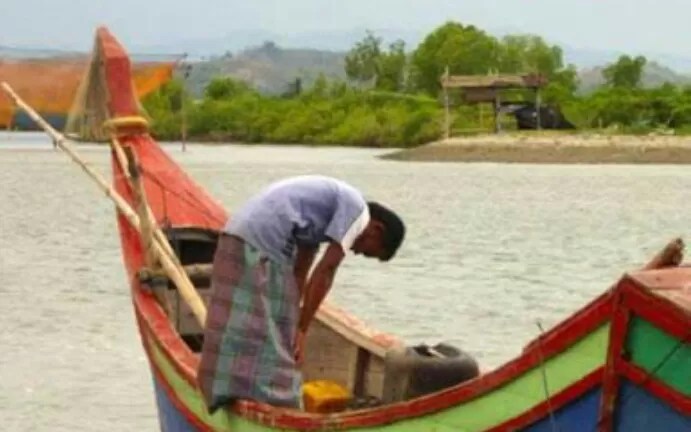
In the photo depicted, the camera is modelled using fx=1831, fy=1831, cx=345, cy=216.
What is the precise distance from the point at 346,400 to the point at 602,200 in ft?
93.9

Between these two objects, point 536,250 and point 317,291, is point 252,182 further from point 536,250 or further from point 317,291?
point 317,291

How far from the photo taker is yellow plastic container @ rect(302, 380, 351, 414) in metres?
7.74

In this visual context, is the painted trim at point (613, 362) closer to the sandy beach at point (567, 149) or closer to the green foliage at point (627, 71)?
the sandy beach at point (567, 149)

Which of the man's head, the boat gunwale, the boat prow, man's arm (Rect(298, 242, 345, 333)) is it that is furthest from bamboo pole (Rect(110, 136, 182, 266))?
the man's head

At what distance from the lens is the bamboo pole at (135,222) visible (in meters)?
8.76

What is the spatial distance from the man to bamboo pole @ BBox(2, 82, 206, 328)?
0.77 meters

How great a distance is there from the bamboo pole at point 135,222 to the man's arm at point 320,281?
78 centimetres

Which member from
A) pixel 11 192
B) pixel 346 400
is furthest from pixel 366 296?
pixel 11 192

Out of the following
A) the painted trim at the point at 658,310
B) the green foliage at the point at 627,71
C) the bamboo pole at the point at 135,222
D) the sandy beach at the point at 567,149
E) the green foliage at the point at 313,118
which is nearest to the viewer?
the painted trim at the point at 658,310

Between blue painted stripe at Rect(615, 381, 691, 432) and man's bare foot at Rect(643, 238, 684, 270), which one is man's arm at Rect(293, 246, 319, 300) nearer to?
man's bare foot at Rect(643, 238, 684, 270)

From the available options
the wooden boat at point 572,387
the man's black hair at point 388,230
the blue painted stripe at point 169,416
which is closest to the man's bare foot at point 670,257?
the wooden boat at point 572,387

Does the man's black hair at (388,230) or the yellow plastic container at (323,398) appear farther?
the yellow plastic container at (323,398)

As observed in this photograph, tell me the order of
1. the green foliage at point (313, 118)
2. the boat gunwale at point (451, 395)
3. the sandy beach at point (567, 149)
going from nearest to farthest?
the boat gunwale at point (451, 395), the sandy beach at point (567, 149), the green foliage at point (313, 118)

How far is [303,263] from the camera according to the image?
685 centimetres
